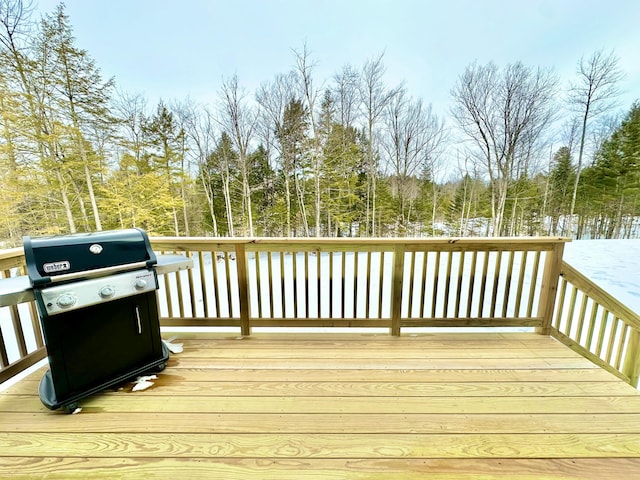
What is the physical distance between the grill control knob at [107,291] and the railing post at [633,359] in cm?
372

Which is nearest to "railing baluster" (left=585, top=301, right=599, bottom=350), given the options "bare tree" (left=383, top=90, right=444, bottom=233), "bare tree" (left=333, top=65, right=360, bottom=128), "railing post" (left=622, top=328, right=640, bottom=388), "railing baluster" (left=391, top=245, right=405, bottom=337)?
"railing post" (left=622, top=328, right=640, bottom=388)

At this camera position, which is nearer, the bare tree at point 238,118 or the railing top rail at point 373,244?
the railing top rail at point 373,244

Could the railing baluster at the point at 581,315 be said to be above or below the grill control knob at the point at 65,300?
below

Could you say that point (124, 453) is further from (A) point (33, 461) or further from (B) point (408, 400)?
(B) point (408, 400)

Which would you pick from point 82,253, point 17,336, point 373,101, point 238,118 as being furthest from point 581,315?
point 238,118

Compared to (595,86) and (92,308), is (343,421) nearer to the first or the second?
(92,308)

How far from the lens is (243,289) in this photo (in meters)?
2.26

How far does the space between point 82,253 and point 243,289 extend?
1114 mm

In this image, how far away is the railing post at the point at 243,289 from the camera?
2.24 metres

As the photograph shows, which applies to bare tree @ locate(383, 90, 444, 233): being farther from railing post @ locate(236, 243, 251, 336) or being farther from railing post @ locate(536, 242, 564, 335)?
railing post @ locate(236, 243, 251, 336)

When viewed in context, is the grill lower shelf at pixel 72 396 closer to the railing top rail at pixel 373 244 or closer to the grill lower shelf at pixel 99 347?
the grill lower shelf at pixel 99 347

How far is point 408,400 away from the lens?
4.93ft

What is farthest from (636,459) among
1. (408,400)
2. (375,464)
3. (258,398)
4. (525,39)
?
(525,39)

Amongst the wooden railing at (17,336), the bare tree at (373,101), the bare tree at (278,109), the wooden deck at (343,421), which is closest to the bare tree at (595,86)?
the bare tree at (373,101)
